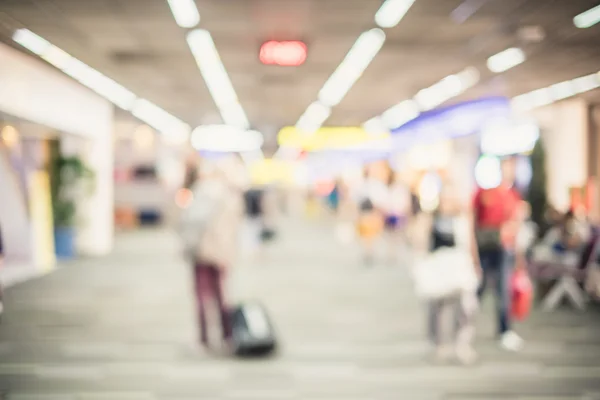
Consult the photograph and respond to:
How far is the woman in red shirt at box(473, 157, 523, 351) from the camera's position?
521 cm

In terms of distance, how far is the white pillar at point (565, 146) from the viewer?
1236 centimetres

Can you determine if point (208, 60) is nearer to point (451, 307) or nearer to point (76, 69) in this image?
point (76, 69)

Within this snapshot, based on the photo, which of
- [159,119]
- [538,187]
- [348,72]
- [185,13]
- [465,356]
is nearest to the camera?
[465,356]

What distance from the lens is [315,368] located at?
473 cm

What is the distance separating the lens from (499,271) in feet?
17.5

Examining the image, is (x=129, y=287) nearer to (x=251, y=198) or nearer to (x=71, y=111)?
(x=251, y=198)

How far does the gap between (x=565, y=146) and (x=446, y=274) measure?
31.3 feet

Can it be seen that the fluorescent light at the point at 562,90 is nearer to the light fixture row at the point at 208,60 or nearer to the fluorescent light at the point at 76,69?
the light fixture row at the point at 208,60

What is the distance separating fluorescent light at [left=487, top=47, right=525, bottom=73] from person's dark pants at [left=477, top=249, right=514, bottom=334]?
13.3 ft

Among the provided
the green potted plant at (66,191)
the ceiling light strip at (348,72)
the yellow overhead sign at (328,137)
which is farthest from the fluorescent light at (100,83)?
the yellow overhead sign at (328,137)

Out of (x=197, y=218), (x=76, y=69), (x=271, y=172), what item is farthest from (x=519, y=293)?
(x=271, y=172)

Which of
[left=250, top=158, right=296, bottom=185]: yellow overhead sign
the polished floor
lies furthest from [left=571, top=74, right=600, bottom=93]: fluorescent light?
[left=250, top=158, right=296, bottom=185]: yellow overhead sign

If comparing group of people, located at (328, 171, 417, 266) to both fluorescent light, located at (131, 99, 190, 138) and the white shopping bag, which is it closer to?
the white shopping bag

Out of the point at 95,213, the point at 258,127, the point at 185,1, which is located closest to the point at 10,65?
the point at 185,1
